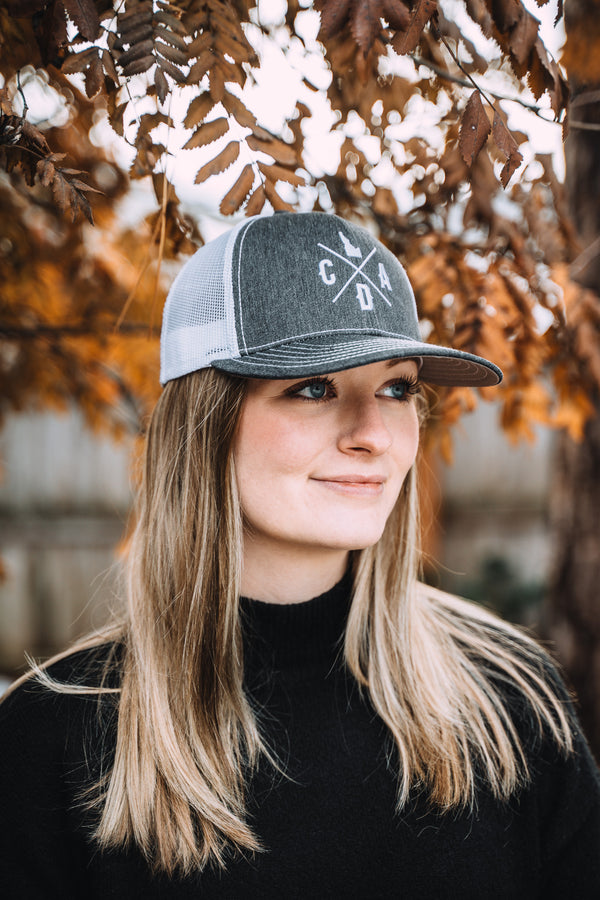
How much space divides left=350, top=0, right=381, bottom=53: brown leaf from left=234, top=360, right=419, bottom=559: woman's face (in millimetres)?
564

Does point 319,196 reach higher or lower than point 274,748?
higher

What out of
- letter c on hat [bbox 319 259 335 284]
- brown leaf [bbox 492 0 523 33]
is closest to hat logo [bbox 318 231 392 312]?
letter c on hat [bbox 319 259 335 284]

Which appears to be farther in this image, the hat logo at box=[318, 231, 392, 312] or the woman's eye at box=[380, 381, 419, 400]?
the woman's eye at box=[380, 381, 419, 400]

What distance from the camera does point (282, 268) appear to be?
1.41 meters

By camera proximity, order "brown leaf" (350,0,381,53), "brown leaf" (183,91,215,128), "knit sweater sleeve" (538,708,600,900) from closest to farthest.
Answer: "brown leaf" (350,0,381,53)
"brown leaf" (183,91,215,128)
"knit sweater sleeve" (538,708,600,900)

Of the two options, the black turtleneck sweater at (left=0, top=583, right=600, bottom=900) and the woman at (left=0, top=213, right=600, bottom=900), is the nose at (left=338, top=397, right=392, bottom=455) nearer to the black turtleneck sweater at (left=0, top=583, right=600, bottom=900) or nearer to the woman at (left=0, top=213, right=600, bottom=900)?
the woman at (left=0, top=213, right=600, bottom=900)

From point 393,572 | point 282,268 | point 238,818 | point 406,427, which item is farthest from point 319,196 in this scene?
point 238,818

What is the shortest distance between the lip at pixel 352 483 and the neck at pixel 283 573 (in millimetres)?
185

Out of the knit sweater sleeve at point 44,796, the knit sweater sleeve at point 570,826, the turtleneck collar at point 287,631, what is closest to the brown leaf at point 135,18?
the turtleneck collar at point 287,631

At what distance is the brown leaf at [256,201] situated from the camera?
1.42m

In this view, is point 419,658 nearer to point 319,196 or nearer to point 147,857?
point 147,857

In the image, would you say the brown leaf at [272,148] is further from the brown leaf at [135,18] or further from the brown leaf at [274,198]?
the brown leaf at [135,18]

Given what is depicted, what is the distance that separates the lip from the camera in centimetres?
140

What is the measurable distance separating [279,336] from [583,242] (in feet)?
6.36
